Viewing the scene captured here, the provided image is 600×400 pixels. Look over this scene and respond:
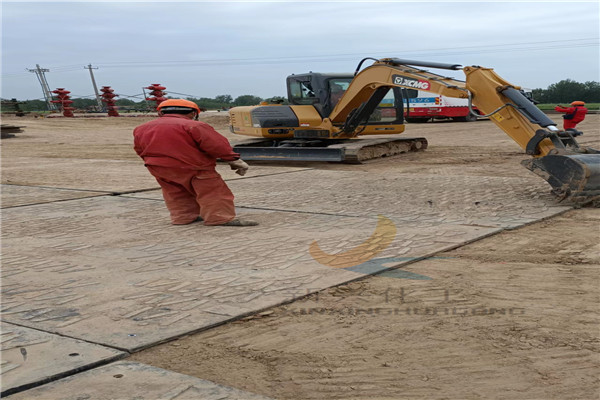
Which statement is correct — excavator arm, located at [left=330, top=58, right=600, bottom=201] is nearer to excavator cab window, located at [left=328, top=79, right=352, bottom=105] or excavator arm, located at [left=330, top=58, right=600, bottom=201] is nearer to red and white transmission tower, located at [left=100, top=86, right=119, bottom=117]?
excavator cab window, located at [left=328, top=79, right=352, bottom=105]

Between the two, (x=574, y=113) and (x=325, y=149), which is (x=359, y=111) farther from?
(x=574, y=113)

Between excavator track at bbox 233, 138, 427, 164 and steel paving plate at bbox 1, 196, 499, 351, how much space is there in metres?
6.43

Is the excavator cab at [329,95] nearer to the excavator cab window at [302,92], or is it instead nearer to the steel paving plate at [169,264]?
the excavator cab window at [302,92]

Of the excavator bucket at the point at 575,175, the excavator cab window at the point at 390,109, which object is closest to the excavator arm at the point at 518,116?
the excavator bucket at the point at 575,175

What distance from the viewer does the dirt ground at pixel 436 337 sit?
11.2 feet

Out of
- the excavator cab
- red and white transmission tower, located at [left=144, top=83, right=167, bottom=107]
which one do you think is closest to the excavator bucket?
the excavator cab

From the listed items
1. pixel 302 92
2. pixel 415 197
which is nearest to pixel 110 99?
pixel 302 92

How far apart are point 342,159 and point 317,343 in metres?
11.2

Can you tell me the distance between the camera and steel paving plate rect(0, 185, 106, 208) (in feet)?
34.0

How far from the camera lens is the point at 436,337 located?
4.04 meters

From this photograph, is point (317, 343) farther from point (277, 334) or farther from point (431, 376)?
point (431, 376)

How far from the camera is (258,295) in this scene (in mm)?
5000

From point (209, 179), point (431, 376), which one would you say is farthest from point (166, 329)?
point (209, 179)

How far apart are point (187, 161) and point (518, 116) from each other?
526 centimetres
